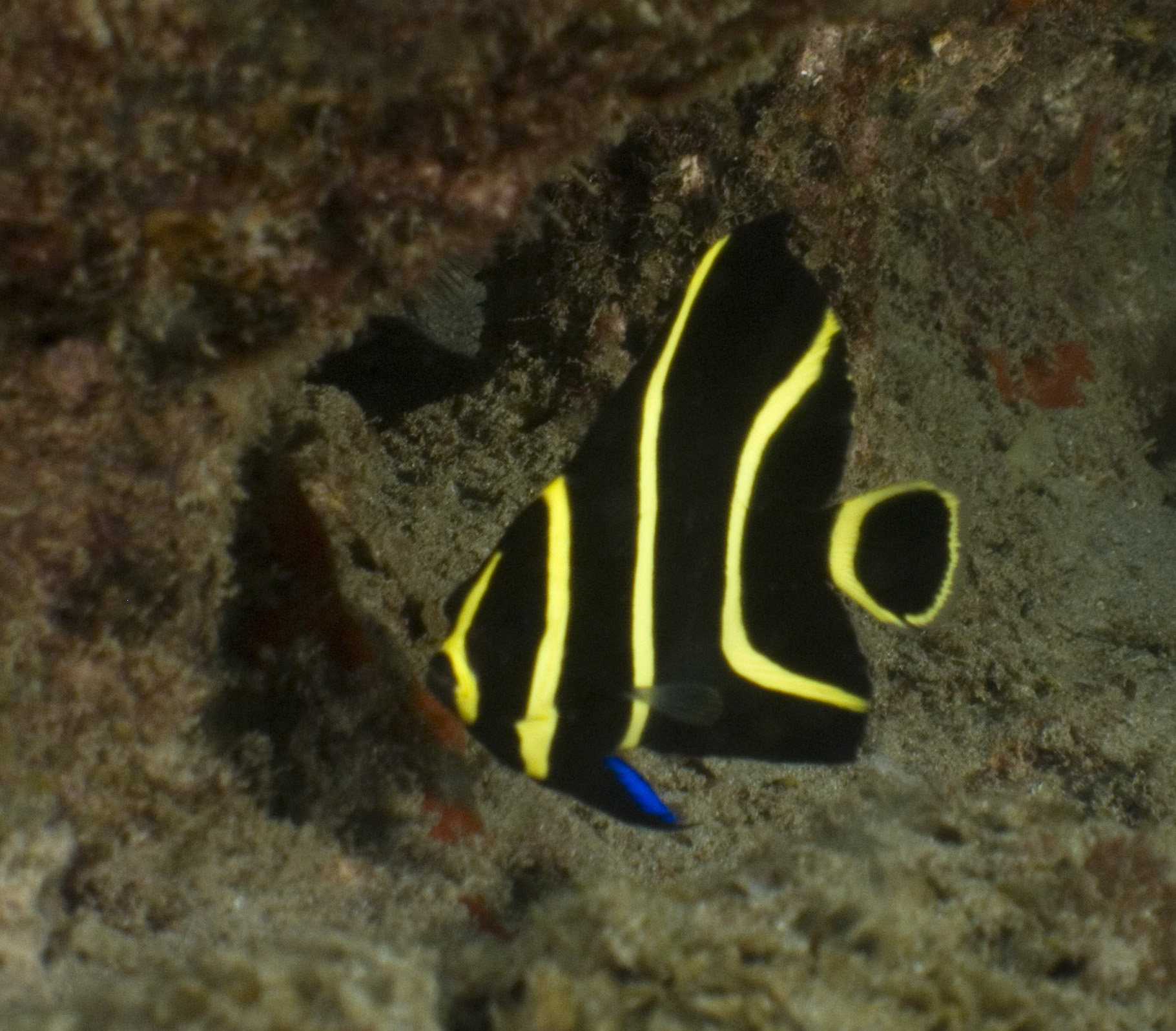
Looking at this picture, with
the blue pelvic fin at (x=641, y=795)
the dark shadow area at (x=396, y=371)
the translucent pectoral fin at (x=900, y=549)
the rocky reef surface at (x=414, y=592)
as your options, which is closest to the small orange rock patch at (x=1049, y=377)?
the rocky reef surface at (x=414, y=592)

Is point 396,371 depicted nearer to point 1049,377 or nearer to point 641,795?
point 641,795

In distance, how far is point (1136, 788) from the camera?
2.92 meters

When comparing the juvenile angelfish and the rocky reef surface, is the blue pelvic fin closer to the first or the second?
the juvenile angelfish

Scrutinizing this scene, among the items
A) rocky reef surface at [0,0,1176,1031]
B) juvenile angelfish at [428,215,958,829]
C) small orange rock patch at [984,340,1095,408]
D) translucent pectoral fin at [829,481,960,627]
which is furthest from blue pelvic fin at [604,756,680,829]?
small orange rock patch at [984,340,1095,408]

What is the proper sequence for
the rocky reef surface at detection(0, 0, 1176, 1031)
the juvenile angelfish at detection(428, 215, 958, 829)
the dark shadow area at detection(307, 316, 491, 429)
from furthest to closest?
1. the dark shadow area at detection(307, 316, 491, 429)
2. the juvenile angelfish at detection(428, 215, 958, 829)
3. the rocky reef surface at detection(0, 0, 1176, 1031)

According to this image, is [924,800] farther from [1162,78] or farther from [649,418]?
[1162,78]

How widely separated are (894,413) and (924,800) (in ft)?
6.49

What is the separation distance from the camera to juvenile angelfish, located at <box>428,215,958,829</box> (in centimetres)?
177

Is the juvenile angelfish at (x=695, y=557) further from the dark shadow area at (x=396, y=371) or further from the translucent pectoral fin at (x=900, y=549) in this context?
the dark shadow area at (x=396, y=371)

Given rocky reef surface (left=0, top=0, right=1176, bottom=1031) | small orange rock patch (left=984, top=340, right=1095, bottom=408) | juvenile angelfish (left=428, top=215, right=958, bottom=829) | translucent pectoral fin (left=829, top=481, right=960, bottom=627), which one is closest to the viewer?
rocky reef surface (left=0, top=0, right=1176, bottom=1031)

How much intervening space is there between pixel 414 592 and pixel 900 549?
1.42 meters

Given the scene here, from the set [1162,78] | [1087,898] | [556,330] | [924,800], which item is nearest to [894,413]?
[556,330]

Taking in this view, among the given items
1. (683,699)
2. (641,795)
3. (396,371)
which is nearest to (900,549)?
(683,699)

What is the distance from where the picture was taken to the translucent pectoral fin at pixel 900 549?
6.27 ft
